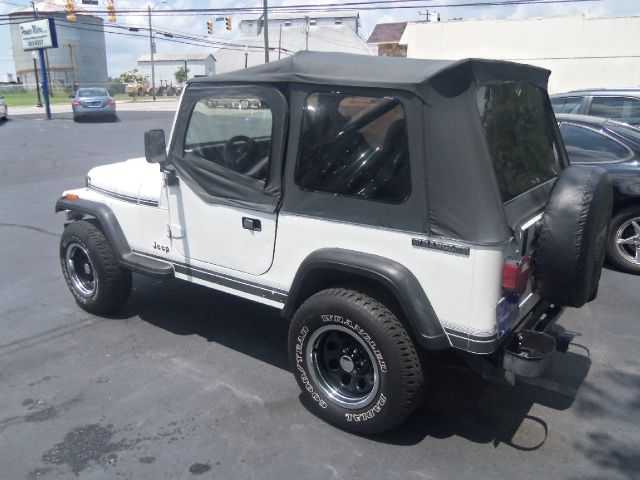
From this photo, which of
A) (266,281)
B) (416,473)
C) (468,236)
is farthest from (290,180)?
(416,473)

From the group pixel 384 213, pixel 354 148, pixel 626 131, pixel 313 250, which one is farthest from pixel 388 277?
pixel 626 131

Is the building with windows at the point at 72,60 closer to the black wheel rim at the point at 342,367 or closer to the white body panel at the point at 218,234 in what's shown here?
the white body panel at the point at 218,234

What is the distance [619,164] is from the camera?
19.5ft

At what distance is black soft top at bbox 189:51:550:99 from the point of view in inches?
112

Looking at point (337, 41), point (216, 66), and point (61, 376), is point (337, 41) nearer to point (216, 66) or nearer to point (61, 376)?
point (216, 66)

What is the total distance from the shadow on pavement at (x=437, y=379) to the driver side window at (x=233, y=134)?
4.74 ft

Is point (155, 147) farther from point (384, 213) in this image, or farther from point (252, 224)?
point (384, 213)

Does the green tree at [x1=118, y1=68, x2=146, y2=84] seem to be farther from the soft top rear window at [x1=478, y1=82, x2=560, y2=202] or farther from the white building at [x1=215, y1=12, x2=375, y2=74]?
the soft top rear window at [x1=478, y1=82, x2=560, y2=202]

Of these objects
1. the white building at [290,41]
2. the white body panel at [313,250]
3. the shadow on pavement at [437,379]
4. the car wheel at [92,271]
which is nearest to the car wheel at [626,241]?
the shadow on pavement at [437,379]

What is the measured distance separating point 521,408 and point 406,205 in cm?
158

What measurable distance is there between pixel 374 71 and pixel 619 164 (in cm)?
404

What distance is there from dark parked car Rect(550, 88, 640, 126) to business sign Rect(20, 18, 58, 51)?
25978 mm

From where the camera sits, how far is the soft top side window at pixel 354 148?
9.86 ft

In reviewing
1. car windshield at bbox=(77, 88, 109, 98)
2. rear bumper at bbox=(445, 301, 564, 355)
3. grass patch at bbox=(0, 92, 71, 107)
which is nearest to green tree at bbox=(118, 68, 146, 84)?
grass patch at bbox=(0, 92, 71, 107)
